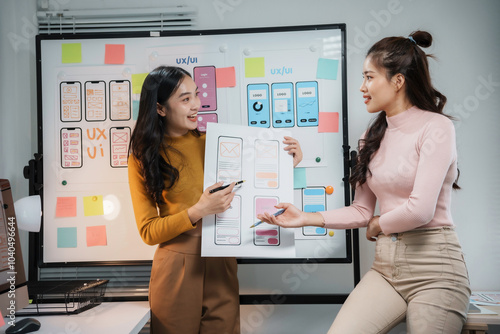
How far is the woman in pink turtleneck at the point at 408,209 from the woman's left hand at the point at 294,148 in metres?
0.24

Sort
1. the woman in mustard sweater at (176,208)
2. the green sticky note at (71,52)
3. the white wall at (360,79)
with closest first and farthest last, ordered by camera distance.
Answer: the woman in mustard sweater at (176,208), the green sticky note at (71,52), the white wall at (360,79)

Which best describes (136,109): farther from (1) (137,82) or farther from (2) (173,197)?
(2) (173,197)

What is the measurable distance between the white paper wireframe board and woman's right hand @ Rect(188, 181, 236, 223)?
0.25 ft

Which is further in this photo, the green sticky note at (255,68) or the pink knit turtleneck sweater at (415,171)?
the green sticky note at (255,68)

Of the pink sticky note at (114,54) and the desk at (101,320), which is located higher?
the pink sticky note at (114,54)

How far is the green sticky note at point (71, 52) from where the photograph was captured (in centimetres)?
206

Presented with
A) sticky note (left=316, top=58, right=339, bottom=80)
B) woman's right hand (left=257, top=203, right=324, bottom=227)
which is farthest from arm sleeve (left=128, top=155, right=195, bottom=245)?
sticky note (left=316, top=58, right=339, bottom=80)

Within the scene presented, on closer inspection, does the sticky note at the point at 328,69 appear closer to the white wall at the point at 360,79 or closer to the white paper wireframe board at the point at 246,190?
the white wall at the point at 360,79

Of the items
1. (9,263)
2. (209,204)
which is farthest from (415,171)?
(9,263)

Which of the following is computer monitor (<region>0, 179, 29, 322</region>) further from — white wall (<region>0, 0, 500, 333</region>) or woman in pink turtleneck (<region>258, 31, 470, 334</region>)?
white wall (<region>0, 0, 500, 333</region>)

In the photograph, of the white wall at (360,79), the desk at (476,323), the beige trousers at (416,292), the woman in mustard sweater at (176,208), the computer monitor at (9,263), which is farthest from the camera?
the white wall at (360,79)

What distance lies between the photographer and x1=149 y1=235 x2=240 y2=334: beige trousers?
1614mm

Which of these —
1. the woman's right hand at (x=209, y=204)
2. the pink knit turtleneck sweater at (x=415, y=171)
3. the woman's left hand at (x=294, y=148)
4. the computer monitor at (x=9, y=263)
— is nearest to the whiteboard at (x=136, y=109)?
the woman's left hand at (x=294, y=148)

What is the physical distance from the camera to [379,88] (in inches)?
62.0
